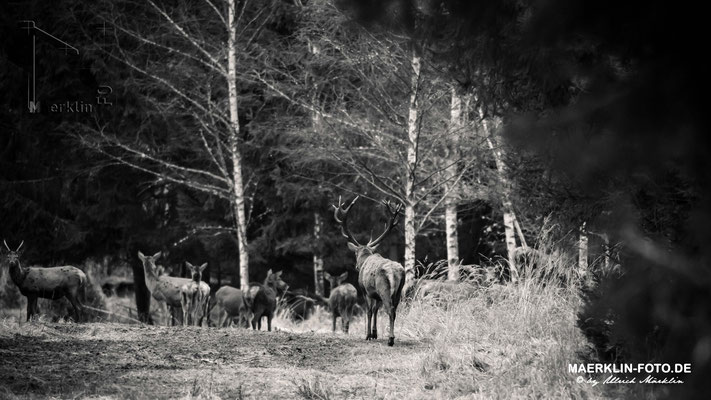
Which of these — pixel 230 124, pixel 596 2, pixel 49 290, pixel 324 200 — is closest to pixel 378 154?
pixel 230 124

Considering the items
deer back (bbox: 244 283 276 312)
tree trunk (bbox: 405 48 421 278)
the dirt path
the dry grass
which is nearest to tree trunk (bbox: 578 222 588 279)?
the dry grass

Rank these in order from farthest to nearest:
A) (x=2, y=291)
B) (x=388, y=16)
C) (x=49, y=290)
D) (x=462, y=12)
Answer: (x=2, y=291)
(x=49, y=290)
(x=388, y=16)
(x=462, y=12)

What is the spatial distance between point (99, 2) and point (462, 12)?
14.8 meters

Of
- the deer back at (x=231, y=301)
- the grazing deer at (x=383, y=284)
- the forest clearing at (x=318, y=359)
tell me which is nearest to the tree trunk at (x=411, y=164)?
the forest clearing at (x=318, y=359)

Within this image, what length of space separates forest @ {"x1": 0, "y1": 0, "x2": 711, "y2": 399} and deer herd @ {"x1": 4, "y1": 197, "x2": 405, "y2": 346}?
104 mm

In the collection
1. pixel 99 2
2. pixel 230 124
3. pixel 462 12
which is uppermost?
pixel 99 2

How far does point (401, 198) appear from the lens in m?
12.5

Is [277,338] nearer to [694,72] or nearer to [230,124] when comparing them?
[230,124]

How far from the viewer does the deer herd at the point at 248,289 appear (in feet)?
32.6

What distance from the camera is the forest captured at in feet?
7.34

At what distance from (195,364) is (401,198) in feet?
18.9

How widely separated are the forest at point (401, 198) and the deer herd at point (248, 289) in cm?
10

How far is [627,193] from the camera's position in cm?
446

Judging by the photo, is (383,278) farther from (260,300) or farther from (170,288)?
(170,288)
